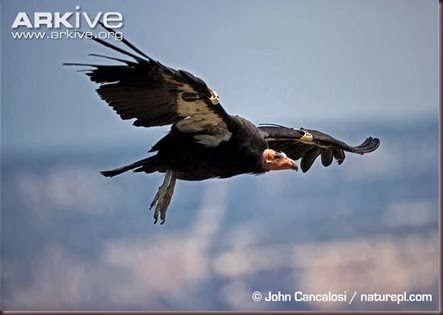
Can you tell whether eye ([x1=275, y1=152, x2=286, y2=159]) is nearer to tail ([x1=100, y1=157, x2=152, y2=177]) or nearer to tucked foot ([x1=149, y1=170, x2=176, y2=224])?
tucked foot ([x1=149, y1=170, x2=176, y2=224])

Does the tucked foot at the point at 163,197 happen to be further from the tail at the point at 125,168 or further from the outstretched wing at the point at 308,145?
the outstretched wing at the point at 308,145

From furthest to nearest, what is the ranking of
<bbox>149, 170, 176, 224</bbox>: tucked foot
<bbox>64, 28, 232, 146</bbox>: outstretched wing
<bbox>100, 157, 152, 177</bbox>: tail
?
<bbox>149, 170, 176, 224</bbox>: tucked foot < <bbox>100, 157, 152, 177</bbox>: tail < <bbox>64, 28, 232, 146</bbox>: outstretched wing

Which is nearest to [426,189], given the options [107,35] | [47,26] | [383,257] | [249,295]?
[383,257]

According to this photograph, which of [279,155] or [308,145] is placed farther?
[308,145]

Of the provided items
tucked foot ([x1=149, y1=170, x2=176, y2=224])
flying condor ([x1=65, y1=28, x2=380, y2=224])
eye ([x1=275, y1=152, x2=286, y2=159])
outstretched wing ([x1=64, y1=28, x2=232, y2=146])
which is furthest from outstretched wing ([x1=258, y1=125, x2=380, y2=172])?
tucked foot ([x1=149, y1=170, x2=176, y2=224])

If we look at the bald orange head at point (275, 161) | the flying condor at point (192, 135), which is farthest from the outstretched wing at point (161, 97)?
the bald orange head at point (275, 161)

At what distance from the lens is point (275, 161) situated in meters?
5.14

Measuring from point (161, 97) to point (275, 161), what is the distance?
2.73 feet

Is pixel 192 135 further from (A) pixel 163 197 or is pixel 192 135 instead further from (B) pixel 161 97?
(A) pixel 163 197

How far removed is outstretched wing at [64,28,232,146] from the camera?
176 inches

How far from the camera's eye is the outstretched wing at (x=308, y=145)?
17.4 ft

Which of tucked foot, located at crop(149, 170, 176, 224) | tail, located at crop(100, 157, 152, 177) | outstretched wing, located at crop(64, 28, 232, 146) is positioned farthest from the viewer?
tucked foot, located at crop(149, 170, 176, 224)

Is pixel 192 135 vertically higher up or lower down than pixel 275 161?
higher up

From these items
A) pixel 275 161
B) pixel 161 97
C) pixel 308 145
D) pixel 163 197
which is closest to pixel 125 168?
pixel 163 197
